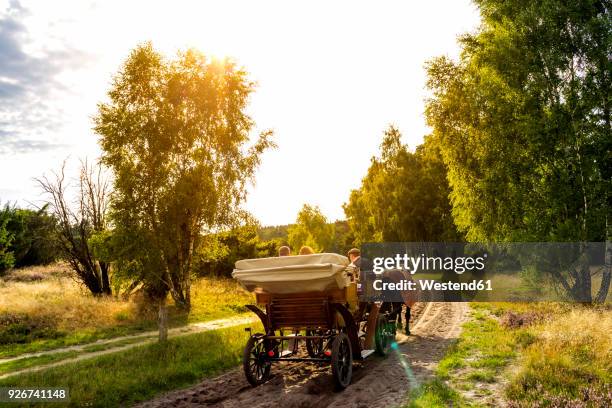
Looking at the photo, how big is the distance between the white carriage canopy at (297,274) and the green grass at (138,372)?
101 inches

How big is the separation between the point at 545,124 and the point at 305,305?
43.3 ft

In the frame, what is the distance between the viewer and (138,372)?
33.2 ft

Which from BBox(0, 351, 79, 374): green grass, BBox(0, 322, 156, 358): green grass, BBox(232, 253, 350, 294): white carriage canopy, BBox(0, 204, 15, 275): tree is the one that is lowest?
BBox(0, 322, 156, 358): green grass

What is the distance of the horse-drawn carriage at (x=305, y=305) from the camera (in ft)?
29.6

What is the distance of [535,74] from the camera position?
18.6 metres

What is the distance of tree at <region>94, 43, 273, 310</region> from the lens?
19719 millimetres

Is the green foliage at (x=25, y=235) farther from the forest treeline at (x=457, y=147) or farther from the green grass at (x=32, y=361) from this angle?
the green grass at (x=32, y=361)

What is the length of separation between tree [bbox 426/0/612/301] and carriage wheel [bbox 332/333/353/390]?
470 inches

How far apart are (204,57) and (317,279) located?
16.3m

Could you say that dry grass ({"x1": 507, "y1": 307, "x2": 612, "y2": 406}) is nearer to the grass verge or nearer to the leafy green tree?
the grass verge

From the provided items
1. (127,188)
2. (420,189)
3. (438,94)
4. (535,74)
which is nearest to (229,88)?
(127,188)

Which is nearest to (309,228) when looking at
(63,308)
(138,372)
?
(63,308)

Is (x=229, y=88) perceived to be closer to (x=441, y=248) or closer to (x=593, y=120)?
(x=593, y=120)

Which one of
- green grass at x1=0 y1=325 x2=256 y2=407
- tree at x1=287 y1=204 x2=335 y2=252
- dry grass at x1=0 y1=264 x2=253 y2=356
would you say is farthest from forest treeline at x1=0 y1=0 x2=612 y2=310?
tree at x1=287 y1=204 x2=335 y2=252
